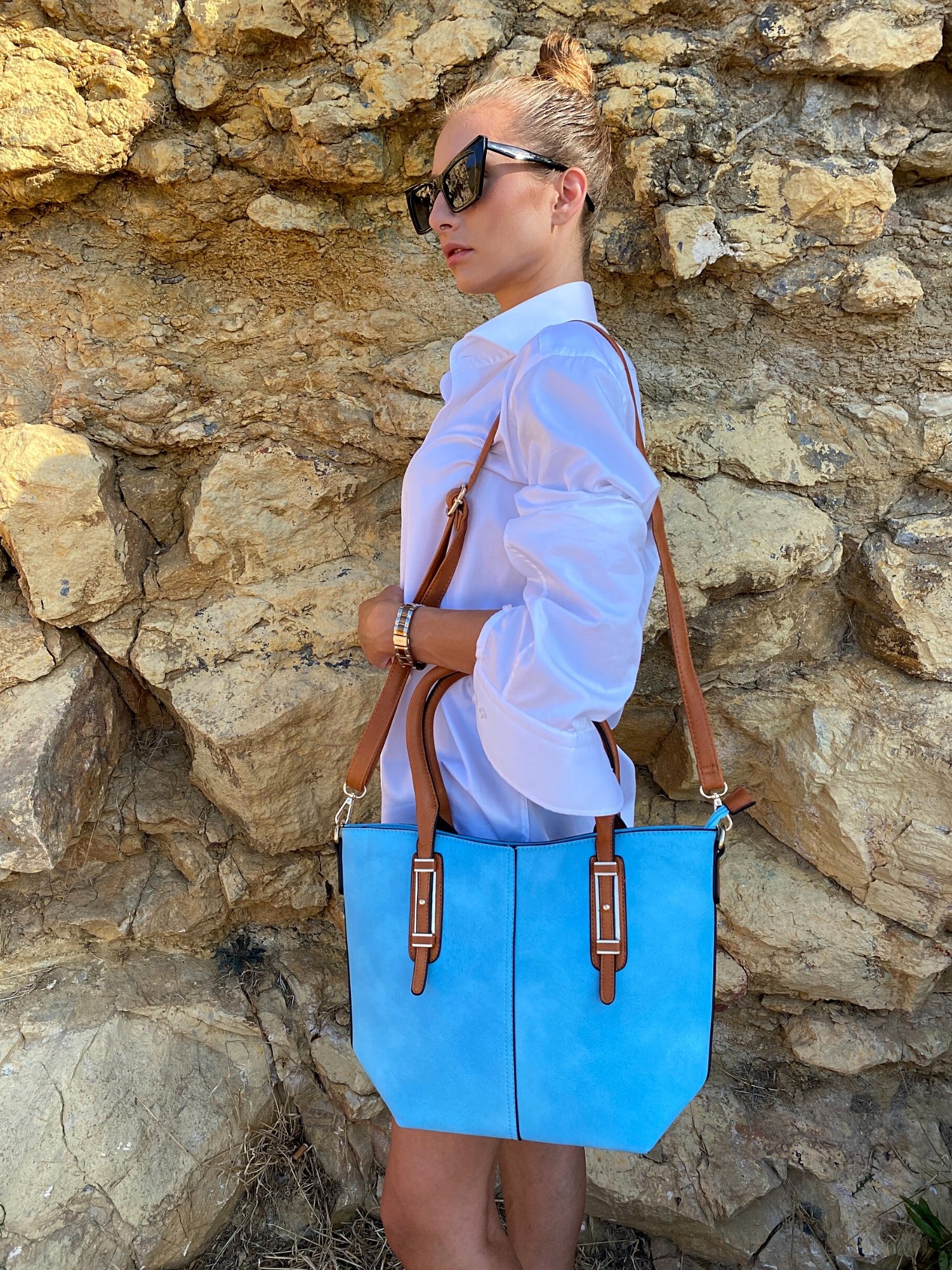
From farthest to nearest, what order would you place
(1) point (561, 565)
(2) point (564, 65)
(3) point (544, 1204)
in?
(3) point (544, 1204) → (2) point (564, 65) → (1) point (561, 565)

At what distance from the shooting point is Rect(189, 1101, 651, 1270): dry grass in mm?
1997

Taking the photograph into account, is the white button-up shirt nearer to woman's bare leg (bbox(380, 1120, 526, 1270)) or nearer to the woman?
the woman

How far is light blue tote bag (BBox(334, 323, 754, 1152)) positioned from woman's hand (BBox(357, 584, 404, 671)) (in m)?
0.08

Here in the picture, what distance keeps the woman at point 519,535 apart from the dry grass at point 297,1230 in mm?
859

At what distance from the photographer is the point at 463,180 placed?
1221 mm

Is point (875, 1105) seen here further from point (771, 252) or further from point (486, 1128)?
point (771, 252)

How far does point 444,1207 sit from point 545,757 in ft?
2.58

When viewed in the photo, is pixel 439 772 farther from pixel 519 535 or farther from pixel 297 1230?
pixel 297 1230

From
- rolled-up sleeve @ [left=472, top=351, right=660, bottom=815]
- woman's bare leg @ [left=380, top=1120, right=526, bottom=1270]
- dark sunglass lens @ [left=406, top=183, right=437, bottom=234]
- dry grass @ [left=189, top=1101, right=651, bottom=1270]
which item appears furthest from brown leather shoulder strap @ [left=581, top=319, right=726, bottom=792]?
dry grass @ [left=189, top=1101, right=651, bottom=1270]

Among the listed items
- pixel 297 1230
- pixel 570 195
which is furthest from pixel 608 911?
pixel 297 1230

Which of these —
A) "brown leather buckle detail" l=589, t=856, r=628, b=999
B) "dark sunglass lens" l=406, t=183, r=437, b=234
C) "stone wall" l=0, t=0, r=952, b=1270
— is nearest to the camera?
"brown leather buckle detail" l=589, t=856, r=628, b=999

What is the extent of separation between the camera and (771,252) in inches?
67.4

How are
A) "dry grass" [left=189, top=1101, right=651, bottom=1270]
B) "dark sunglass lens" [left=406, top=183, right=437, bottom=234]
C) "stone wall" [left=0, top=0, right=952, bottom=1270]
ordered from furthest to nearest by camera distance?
"dry grass" [left=189, top=1101, right=651, bottom=1270] → "stone wall" [left=0, top=0, right=952, bottom=1270] → "dark sunglass lens" [left=406, top=183, right=437, bottom=234]

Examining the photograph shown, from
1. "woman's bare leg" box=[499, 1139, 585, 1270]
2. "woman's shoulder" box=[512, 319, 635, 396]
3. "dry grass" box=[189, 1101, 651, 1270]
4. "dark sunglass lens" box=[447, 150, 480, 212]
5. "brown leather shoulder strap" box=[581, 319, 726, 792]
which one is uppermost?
"dark sunglass lens" box=[447, 150, 480, 212]
